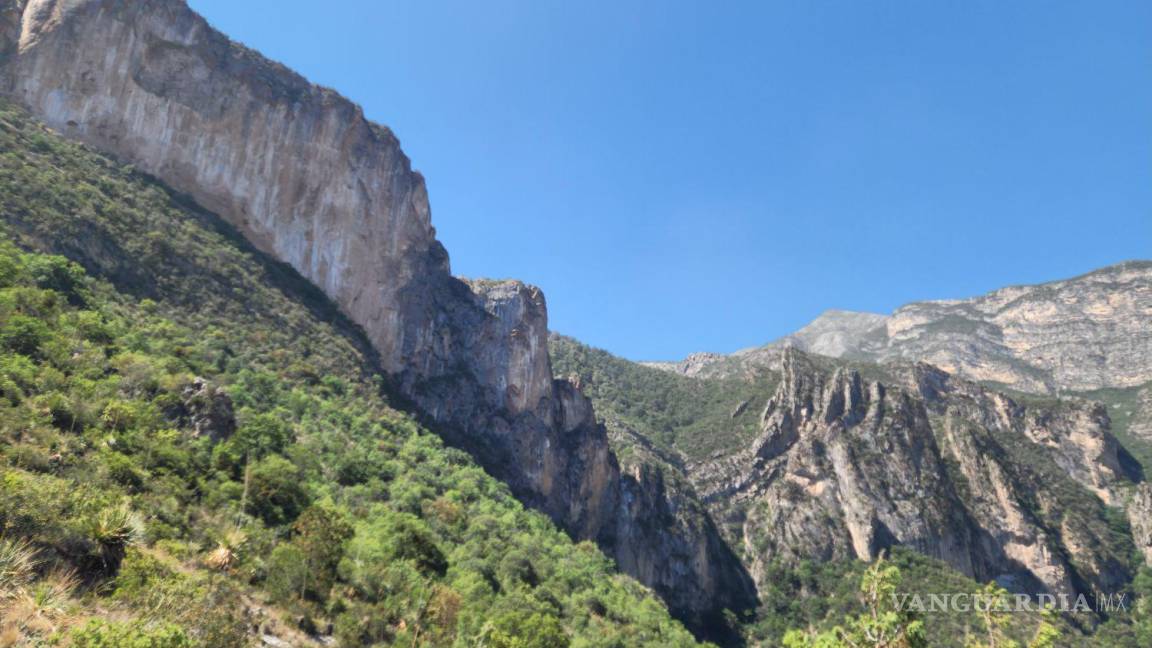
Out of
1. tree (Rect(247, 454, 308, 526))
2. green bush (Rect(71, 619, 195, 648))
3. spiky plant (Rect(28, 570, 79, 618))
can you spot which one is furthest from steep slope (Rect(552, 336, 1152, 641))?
green bush (Rect(71, 619, 195, 648))

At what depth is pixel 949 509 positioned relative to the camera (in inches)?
3529

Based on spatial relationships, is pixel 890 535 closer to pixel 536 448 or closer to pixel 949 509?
pixel 949 509

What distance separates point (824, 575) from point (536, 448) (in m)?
39.1

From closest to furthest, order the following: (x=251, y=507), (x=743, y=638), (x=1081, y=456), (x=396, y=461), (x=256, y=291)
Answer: (x=251, y=507)
(x=396, y=461)
(x=256, y=291)
(x=743, y=638)
(x=1081, y=456)

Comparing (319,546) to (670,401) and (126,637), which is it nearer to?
(126,637)

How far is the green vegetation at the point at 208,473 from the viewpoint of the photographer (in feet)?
57.0

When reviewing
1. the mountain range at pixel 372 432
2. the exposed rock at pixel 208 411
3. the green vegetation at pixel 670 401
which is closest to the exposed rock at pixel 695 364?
the green vegetation at pixel 670 401

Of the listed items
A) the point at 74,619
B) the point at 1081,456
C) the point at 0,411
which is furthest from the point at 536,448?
the point at 1081,456

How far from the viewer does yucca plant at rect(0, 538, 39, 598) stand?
13602 mm

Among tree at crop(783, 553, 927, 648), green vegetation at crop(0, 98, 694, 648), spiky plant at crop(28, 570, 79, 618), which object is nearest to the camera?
spiky plant at crop(28, 570, 79, 618)

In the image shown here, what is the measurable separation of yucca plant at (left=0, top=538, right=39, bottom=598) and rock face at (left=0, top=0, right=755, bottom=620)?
197 feet

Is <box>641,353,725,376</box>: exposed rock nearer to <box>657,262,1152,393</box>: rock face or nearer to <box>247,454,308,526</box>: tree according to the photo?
<box>657,262,1152,393</box>: rock face

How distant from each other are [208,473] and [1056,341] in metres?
199

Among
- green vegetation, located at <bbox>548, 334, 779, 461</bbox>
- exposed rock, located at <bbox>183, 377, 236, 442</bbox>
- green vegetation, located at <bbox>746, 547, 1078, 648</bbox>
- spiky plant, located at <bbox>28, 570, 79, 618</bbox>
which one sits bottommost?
green vegetation, located at <bbox>746, 547, 1078, 648</bbox>
